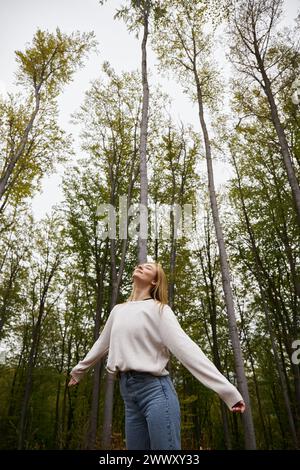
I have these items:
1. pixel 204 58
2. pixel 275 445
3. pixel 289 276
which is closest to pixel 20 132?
pixel 204 58

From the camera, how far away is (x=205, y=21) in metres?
11.3

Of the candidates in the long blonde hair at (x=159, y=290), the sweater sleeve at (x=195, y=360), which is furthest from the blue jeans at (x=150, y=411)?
the long blonde hair at (x=159, y=290)

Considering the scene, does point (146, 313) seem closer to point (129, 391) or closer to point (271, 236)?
point (129, 391)

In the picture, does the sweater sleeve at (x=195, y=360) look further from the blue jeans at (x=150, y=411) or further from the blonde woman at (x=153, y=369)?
the blue jeans at (x=150, y=411)

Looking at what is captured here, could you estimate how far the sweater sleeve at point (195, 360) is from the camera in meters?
1.60

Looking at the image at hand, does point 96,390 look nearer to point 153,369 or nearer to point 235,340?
point 235,340

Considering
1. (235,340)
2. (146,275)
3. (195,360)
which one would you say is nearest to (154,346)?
(195,360)

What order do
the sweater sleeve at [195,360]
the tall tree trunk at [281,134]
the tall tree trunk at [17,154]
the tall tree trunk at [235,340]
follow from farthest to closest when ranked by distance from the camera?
the tall tree trunk at [17,154]
the tall tree trunk at [281,134]
the tall tree trunk at [235,340]
the sweater sleeve at [195,360]

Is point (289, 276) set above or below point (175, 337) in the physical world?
above

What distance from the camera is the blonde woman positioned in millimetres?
1638

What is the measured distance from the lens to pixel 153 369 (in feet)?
5.81

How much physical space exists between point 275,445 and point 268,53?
22.7m

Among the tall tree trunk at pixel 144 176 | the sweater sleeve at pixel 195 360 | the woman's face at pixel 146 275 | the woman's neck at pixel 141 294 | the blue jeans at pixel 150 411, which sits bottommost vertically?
the blue jeans at pixel 150 411

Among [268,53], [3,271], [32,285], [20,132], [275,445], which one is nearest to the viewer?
[268,53]
